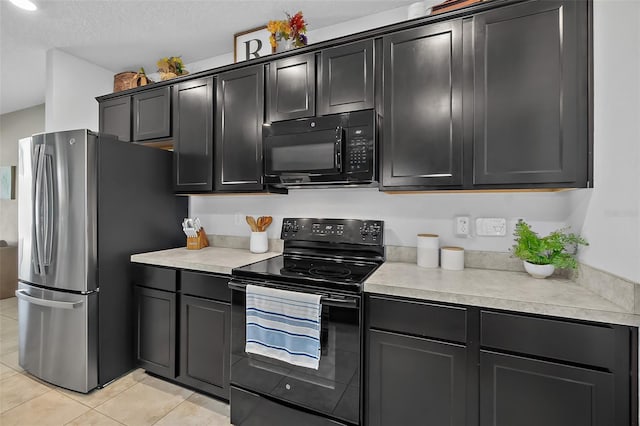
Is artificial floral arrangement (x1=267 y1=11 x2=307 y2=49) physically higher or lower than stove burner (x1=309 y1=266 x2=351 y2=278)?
higher

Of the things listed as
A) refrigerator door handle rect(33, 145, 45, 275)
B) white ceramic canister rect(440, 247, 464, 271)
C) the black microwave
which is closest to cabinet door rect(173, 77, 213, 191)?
the black microwave

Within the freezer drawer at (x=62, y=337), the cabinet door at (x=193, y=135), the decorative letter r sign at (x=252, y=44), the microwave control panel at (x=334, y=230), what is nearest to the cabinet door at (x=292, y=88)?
the decorative letter r sign at (x=252, y=44)

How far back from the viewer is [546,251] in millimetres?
1568

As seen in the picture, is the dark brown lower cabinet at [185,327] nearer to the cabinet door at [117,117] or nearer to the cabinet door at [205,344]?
the cabinet door at [205,344]

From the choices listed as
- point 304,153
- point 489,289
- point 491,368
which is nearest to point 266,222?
point 304,153

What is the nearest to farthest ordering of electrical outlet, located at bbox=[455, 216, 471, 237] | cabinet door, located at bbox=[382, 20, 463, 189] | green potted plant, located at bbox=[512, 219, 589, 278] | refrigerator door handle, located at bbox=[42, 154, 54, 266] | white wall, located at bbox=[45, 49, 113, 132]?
green potted plant, located at bbox=[512, 219, 589, 278]
cabinet door, located at bbox=[382, 20, 463, 189]
electrical outlet, located at bbox=[455, 216, 471, 237]
refrigerator door handle, located at bbox=[42, 154, 54, 266]
white wall, located at bbox=[45, 49, 113, 132]

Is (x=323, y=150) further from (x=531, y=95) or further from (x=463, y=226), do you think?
(x=531, y=95)

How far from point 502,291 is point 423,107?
105cm

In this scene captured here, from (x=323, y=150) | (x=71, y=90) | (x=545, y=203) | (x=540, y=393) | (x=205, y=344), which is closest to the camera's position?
(x=540, y=393)

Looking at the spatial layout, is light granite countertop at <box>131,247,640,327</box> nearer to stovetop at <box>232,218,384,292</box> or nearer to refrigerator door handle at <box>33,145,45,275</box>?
stovetop at <box>232,218,384,292</box>

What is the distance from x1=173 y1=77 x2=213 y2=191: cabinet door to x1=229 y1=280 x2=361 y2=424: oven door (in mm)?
1259

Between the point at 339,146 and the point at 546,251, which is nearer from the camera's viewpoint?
the point at 546,251

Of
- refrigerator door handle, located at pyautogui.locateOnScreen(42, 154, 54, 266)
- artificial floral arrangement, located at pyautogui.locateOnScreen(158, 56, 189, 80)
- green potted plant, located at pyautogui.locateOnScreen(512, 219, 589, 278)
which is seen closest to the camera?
green potted plant, located at pyautogui.locateOnScreen(512, 219, 589, 278)

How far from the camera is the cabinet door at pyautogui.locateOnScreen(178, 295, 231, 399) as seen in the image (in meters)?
1.90
